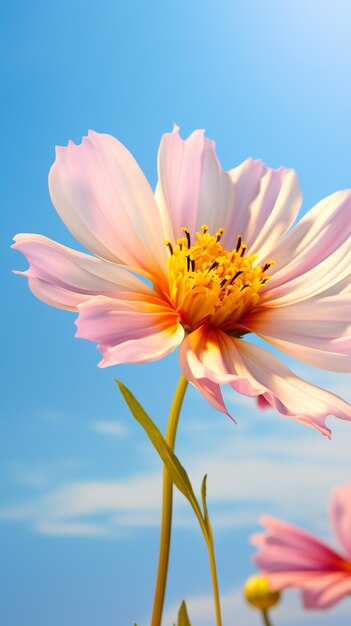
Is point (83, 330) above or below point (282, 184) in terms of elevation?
below

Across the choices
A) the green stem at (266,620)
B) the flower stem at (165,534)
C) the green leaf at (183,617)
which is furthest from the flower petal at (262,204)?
the green stem at (266,620)

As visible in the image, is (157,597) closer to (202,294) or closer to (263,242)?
(202,294)

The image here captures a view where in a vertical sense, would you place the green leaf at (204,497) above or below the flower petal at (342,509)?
above

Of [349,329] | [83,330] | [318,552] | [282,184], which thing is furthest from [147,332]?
[318,552]

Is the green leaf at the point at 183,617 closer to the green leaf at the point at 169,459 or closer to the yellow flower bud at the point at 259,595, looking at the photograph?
the green leaf at the point at 169,459

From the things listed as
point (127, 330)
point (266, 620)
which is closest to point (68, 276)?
point (127, 330)

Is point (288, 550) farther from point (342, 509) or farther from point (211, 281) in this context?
point (211, 281)
